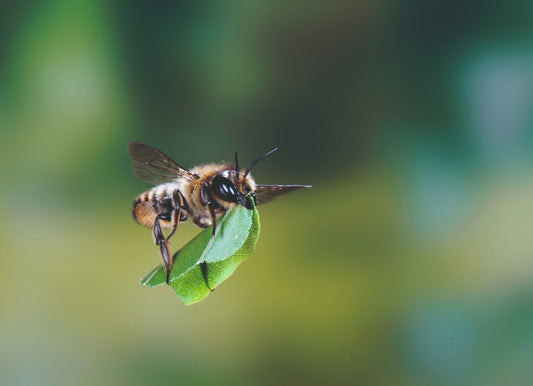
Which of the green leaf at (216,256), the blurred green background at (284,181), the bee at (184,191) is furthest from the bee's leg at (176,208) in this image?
the blurred green background at (284,181)

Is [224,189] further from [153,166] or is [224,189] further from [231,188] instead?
[153,166]

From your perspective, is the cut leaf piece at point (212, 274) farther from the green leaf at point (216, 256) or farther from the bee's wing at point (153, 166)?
the bee's wing at point (153, 166)

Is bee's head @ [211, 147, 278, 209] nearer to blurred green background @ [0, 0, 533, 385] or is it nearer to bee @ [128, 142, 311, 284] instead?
bee @ [128, 142, 311, 284]

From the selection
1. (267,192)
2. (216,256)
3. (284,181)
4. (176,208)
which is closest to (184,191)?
(176,208)

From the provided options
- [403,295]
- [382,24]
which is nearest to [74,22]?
[382,24]

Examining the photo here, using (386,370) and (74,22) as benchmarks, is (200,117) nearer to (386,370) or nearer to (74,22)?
(74,22)

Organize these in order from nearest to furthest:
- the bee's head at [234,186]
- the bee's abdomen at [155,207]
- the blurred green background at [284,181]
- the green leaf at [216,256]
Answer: the green leaf at [216,256] < the bee's head at [234,186] < the bee's abdomen at [155,207] < the blurred green background at [284,181]

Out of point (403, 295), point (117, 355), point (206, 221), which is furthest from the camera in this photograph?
point (403, 295)
